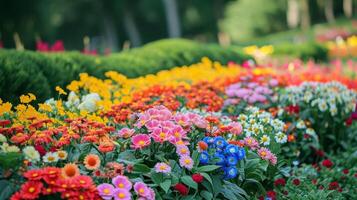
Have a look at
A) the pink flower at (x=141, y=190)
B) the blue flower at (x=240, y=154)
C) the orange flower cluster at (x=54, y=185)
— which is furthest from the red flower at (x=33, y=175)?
the blue flower at (x=240, y=154)

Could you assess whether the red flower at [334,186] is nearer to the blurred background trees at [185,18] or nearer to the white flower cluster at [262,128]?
the white flower cluster at [262,128]

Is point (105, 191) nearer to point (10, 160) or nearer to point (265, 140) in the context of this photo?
point (10, 160)

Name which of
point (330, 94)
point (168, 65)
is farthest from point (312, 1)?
point (330, 94)

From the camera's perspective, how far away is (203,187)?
2986mm

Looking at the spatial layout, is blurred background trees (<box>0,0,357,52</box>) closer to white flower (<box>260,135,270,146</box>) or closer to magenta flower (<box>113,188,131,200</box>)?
white flower (<box>260,135,270,146</box>)

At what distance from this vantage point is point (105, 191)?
241 cm

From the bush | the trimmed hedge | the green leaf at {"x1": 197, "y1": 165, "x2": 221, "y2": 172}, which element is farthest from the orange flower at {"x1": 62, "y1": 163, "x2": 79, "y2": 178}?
the bush

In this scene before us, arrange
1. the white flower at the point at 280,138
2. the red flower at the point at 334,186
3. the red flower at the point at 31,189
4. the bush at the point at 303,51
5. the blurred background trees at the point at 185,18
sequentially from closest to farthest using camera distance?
the red flower at the point at 31,189 → the white flower at the point at 280,138 → the red flower at the point at 334,186 → the bush at the point at 303,51 → the blurred background trees at the point at 185,18

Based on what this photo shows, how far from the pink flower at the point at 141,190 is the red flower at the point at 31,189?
52 cm

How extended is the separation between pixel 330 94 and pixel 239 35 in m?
30.3

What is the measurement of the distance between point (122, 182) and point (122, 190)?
9 centimetres

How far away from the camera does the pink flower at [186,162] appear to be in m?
2.77

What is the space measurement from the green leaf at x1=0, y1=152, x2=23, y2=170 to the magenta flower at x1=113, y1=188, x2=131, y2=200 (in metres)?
0.51

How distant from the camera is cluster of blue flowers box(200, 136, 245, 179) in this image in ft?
9.57
